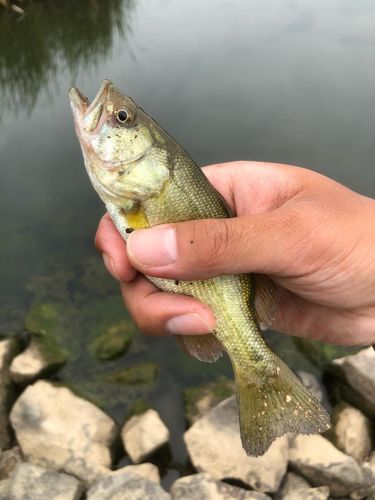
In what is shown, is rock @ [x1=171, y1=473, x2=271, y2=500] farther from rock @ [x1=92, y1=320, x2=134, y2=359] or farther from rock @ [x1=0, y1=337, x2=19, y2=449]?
rock @ [x1=92, y1=320, x2=134, y2=359]

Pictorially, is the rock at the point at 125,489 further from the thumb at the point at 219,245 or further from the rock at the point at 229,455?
the thumb at the point at 219,245

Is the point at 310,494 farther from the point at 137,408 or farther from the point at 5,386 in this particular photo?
the point at 5,386

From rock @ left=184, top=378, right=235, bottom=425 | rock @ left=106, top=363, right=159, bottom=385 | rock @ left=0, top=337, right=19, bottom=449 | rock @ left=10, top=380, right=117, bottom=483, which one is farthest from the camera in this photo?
rock @ left=106, top=363, right=159, bottom=385

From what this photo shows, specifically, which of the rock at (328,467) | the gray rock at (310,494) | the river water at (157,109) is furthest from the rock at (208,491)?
the river water at (157,109)

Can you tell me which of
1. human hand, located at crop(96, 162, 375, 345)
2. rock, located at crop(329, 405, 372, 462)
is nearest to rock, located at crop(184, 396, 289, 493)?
rock, located at crop(329, 405, 372, 462)

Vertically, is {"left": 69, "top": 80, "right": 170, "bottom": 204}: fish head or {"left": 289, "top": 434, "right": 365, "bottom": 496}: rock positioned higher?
{"left": 69, "top": 80, "right": 170, "bottom": 204}: fish head

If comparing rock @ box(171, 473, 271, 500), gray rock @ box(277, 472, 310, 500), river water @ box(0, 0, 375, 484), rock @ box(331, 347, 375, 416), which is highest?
river water @ box(0, 0, 375, 484)

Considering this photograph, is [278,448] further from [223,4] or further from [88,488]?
[223,4]

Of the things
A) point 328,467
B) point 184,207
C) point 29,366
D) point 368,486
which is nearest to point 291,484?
point 328,467
